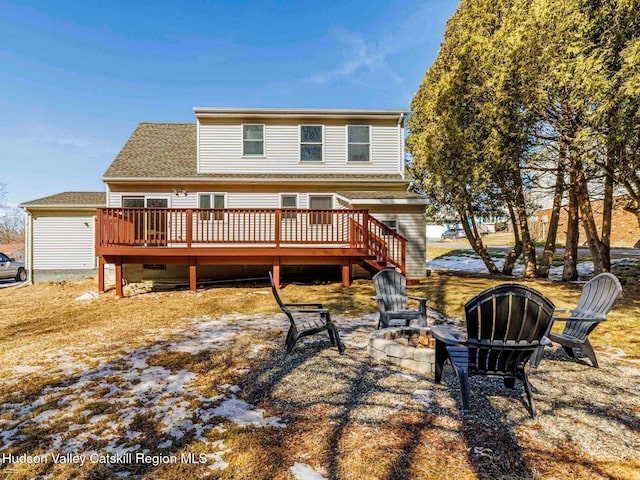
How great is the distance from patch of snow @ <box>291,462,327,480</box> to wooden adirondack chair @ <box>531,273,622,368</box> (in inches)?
123

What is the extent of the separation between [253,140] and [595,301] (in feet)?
36.8

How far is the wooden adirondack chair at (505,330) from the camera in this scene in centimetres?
284

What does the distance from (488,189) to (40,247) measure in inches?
671

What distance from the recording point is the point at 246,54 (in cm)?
1861

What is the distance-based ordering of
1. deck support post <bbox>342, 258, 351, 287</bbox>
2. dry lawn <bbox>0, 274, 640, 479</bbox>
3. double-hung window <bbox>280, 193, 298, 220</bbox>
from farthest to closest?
double-hung window <bbox>280, 193, 298, 220</bbox> → deck support post <bbox>342, 258, 351, 287</bbox> → dry lawn <bbox>0, 274, 640, 479</bbox>

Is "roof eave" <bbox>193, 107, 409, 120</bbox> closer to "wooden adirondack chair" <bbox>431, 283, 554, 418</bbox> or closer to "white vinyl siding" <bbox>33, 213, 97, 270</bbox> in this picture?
"white vinyl siding" <bbox>33, 213, 97, 270</bbox>

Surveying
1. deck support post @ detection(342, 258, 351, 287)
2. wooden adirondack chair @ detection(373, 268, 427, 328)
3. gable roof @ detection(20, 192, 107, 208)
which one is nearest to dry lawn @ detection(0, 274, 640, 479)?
wooden adirondack chair @ detection(373, 268, 427, 328)

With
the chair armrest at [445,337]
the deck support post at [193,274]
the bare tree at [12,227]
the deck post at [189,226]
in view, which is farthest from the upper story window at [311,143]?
the bare tree at [12,227]

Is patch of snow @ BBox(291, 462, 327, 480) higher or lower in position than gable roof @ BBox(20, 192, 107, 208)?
lower

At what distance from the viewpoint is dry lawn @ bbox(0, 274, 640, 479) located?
2.22 m

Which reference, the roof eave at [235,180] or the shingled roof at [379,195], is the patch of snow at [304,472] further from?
the roof eave at [235,180]

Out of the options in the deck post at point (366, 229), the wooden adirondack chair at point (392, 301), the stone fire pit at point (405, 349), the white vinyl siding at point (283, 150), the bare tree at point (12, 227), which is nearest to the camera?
the stone fire pit at point (405, 349)

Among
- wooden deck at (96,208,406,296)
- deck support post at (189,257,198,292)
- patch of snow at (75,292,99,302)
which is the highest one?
wooden deck at (96,208,406,296)

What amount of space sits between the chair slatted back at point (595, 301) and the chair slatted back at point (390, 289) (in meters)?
2.32
